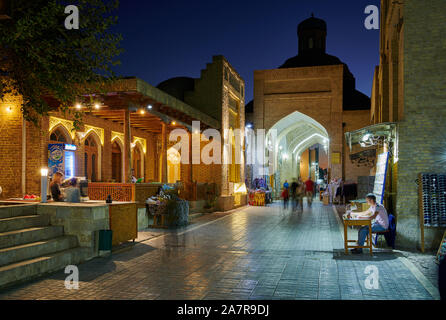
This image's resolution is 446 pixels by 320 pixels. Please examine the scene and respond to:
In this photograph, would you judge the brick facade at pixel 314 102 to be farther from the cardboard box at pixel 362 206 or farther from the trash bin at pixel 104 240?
the trash bin at pixel 104 240

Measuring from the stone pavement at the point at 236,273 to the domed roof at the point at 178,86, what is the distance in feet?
38.1

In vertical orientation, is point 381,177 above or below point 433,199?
above

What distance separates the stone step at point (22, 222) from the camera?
6328 millimetres

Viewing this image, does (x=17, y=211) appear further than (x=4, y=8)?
Yes

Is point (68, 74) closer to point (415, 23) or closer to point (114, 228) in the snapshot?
point (114, 228)

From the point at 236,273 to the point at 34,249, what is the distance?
3.30 m

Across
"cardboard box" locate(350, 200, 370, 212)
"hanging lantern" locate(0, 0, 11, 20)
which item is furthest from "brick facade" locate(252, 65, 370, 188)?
"hanging lantern" locate(0, 0, 11, 20)

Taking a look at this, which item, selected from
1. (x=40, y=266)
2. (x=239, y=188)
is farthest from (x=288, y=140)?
(x=40, y=266)

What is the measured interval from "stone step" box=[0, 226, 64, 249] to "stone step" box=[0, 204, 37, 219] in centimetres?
55

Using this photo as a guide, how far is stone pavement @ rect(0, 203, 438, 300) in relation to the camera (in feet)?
16.2

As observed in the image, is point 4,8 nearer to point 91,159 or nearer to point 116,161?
point 91,159

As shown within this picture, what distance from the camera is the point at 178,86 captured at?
19.9 metres

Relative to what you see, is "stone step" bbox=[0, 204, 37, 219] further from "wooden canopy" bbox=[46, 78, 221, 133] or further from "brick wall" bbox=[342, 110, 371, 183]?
"brick wall" bbox=[342, 110, 371, 183]

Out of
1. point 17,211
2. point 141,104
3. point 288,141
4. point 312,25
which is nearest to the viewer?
point 17,211
